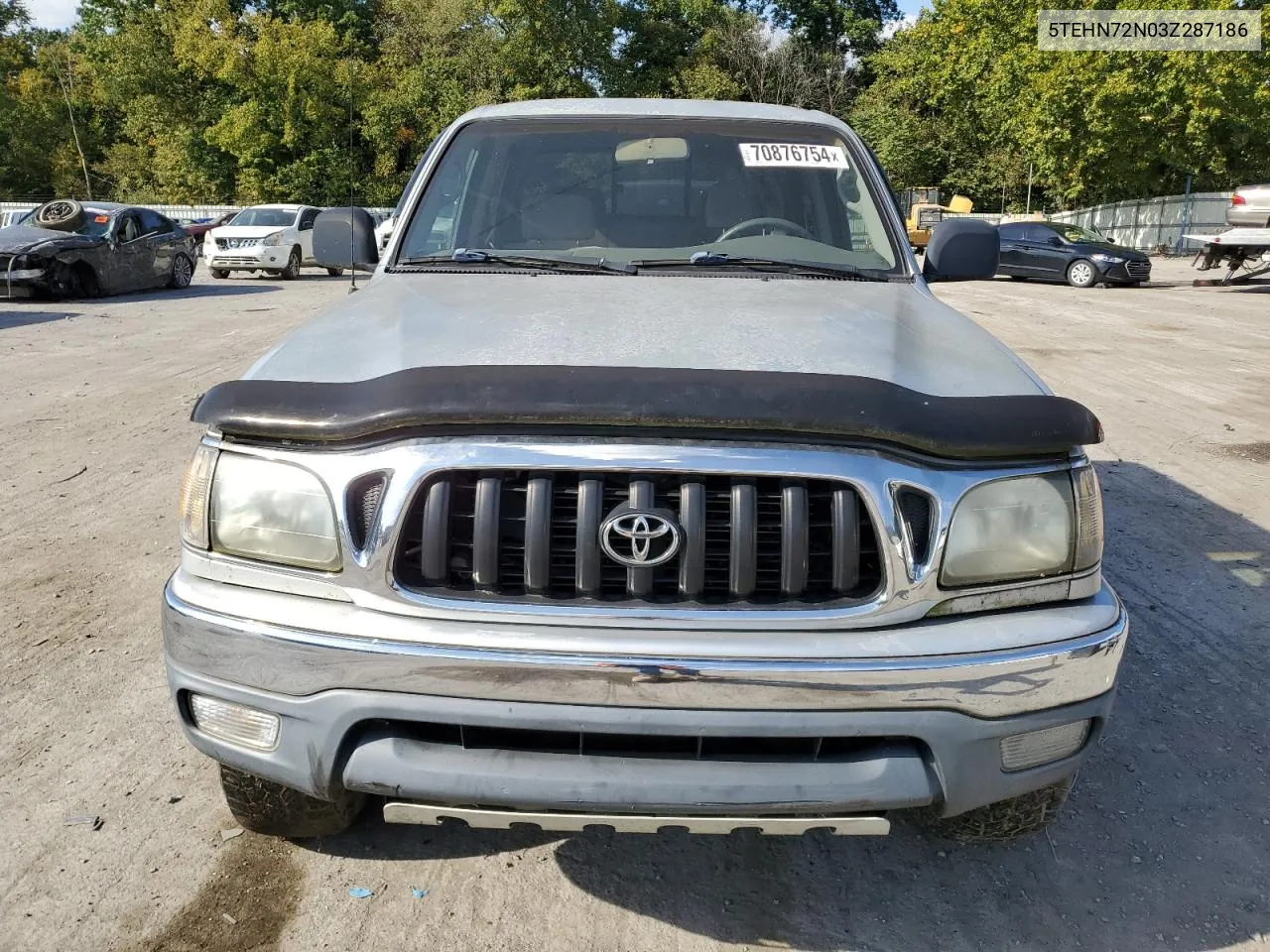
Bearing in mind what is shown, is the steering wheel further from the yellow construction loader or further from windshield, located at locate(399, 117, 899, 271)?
the yellow construction loader

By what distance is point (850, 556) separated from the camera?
195 centimetres

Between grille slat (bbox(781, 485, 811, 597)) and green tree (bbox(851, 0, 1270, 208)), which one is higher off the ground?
green tree (bbox(851, 0, 1270, 208))

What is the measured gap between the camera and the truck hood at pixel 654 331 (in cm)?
219

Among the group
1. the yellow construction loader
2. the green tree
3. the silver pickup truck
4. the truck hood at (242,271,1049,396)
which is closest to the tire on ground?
the yellow construction loader

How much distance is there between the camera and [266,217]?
2144 centimetres

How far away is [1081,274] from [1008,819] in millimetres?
22068

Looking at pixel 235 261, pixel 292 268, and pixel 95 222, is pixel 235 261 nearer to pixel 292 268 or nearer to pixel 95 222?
pixel 292 268

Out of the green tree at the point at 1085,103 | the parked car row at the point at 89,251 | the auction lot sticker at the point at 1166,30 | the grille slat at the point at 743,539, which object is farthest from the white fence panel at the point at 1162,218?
the grille slat at the point at 743,539

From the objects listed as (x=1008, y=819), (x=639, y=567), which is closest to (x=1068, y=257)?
(x=1008, y=819)

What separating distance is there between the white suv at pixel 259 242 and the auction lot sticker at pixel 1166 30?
22487 millimetres

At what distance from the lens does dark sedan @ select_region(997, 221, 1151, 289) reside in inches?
835

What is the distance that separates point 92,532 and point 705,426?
4013 millimetres

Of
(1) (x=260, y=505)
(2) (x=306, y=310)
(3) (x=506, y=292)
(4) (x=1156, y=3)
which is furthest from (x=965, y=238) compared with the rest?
(4) (x=1156, y=3)

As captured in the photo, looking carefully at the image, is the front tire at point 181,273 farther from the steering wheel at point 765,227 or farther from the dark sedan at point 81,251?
the steering wheel at point 765,227
